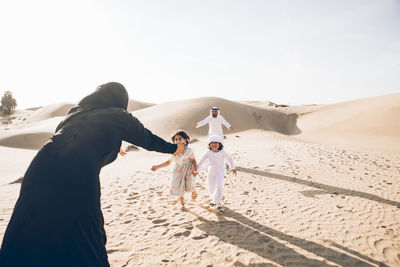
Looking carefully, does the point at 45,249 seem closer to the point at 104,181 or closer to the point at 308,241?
the point at 308,241

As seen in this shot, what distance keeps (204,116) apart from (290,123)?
46.9 ft

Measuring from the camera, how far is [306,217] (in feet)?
15.2

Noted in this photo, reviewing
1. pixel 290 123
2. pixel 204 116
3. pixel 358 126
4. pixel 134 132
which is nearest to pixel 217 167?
pixel 134 132

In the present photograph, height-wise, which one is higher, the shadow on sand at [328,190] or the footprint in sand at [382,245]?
A: the footprint in sand at [382,245]

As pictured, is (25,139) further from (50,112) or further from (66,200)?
(50,112)

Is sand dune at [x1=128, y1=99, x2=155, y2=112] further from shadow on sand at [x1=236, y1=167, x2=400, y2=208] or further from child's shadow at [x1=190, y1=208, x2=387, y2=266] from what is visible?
child's shadow at [x1=190, y1=208, x2=387, y2=266]

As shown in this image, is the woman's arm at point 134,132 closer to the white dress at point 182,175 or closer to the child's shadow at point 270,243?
the child's shadow at point 270,243

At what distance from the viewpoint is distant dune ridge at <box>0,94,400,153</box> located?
20406mm

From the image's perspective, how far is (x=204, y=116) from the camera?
2522 centimetres

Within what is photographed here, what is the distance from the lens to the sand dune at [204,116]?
23839 mm

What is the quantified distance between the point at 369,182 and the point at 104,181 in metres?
9.47

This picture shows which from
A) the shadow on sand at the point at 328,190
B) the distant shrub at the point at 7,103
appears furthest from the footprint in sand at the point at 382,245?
the distant shrub at the point at 7,103

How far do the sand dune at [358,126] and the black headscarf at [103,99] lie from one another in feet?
64.4

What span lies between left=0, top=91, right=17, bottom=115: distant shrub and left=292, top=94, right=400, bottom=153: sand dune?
71.4 metres
